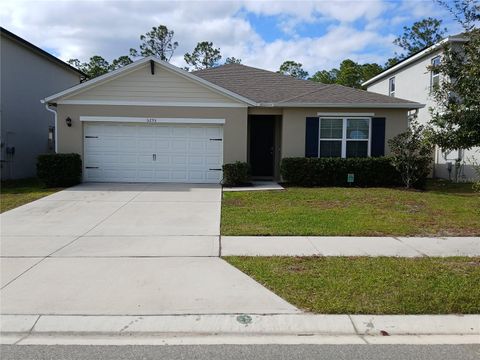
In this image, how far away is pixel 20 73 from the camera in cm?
1942

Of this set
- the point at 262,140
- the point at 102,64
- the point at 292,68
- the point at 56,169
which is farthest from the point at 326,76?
the point at 56,169

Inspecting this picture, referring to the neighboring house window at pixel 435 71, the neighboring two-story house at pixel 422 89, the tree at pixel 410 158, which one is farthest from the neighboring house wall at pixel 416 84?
the tree at pixel 410 158

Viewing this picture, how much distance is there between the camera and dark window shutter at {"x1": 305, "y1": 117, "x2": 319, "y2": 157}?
54.4 feet

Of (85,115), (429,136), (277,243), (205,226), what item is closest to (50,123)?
(85,115)

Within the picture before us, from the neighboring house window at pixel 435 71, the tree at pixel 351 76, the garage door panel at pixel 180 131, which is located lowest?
the garage door panel at pixel 180 131

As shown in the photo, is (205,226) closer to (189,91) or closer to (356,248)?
(356,248)

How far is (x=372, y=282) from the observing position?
5.57 metres

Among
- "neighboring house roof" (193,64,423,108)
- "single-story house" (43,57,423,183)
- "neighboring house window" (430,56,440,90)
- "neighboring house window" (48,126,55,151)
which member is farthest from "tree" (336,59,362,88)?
"neighboring house window" (48,126,55,151)

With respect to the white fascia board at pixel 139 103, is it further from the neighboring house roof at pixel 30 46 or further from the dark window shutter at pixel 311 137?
the neighboring house roof at pixel 30 46

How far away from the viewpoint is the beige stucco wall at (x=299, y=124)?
16656mm

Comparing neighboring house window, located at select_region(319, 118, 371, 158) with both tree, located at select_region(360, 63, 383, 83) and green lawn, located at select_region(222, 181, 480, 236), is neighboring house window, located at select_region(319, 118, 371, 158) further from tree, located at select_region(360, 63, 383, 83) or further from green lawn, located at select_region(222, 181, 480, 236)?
tree, located at select_region(360, 63, 383, 83)

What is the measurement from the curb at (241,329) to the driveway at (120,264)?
0.59 ft

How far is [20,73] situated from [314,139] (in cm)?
1317

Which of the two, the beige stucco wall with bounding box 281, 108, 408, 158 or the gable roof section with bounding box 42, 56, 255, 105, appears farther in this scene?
the beige stucco wall with bounding box 281, 108, 408, 158
